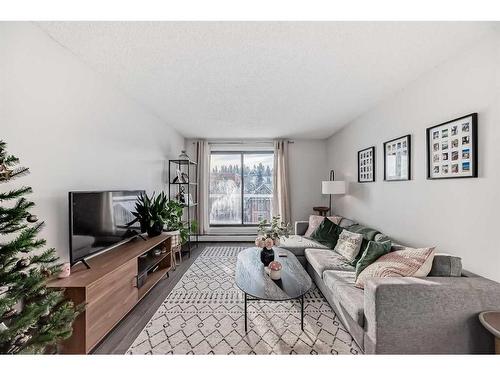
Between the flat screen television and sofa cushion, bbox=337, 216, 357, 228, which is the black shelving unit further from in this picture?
sofa cushion, bbox=337, 216, 357, 228

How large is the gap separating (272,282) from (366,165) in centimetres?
244

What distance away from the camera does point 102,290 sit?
169 centimetres

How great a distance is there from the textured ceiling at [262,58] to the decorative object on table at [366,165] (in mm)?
690

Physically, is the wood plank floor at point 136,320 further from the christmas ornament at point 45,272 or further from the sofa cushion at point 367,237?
the sofa cushion at point 367,237

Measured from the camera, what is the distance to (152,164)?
3.45 meters

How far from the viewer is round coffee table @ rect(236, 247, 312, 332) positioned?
1780 mm

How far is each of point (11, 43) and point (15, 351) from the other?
183cm

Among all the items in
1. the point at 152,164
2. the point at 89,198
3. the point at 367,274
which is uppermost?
the point at 152,164

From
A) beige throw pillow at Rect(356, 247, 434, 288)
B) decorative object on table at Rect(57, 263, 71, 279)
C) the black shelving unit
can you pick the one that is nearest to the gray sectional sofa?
beige throw pillow at Rect(356, 247, 434, 288)

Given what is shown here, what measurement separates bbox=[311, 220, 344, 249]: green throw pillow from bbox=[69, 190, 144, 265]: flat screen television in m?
2.77

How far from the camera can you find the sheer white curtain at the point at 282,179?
5035 mm

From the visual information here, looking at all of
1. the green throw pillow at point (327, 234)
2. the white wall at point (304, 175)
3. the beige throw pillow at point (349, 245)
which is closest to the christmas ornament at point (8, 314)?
the beige throw pillow at point (349, 245)
